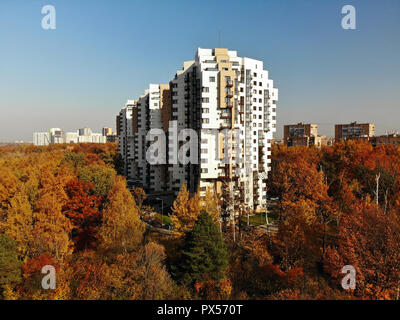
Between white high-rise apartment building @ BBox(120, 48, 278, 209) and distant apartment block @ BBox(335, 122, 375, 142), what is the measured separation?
50040 millimetres

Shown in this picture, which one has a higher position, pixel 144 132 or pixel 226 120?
pixel 144 132

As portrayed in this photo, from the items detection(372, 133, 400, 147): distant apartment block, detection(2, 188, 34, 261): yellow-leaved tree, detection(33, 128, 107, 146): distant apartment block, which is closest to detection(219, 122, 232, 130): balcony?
detection(2, 188, 34, 261): yellow-leaved tree

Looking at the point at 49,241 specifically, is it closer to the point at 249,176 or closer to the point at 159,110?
the point at 249,176

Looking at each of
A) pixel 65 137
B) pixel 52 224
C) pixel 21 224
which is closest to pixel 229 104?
pixel 52 224

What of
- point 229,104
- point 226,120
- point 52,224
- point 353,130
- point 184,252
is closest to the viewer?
point 184,252

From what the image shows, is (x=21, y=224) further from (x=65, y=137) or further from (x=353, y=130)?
(x=65, y=137)

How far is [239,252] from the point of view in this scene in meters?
20.7

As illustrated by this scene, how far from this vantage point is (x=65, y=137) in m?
138

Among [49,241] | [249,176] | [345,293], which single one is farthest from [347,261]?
[49,241]

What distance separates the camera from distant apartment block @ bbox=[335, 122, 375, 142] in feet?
249

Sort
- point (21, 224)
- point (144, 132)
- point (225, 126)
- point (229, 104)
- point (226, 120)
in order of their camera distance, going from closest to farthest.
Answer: point (21, 224), point (229, 104), point (225, 126), point (226, 120), point (144, 132)

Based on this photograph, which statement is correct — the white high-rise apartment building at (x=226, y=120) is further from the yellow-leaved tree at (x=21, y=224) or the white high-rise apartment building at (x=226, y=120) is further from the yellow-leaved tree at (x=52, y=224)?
the yellow-leaved tree at (x=21, y=224)

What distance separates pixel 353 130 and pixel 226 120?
63.1 m

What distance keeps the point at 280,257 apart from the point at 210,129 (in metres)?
14.0
